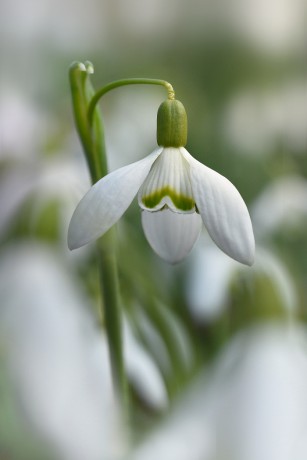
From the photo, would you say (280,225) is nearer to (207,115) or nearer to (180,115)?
(207,115)

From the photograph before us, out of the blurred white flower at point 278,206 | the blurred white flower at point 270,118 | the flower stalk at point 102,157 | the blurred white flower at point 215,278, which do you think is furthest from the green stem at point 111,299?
the blurred white flower at point 270,118

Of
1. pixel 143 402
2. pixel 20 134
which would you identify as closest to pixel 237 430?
pixel 143 402

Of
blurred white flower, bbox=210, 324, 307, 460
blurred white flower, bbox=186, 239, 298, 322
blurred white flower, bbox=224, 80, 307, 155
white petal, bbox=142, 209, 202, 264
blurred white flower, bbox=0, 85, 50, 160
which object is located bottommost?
blurred white flower, bbox=210, 324, 307, 460

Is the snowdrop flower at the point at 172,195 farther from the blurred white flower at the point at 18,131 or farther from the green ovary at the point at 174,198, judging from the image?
the blurred white flower at the point at 18,131

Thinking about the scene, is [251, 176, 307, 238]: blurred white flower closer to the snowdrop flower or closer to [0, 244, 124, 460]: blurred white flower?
[0, 244, 124, 460]: blurred white flower

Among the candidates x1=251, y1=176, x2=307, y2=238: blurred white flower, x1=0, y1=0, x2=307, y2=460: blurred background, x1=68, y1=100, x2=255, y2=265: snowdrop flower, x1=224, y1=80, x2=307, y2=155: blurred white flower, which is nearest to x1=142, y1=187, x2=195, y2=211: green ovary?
x1=68, y1=100, x2=255, y2=265: snowdrop flower

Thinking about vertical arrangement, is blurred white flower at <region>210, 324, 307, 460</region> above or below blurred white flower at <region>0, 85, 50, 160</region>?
below

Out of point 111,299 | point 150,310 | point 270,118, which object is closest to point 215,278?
point 150,310
